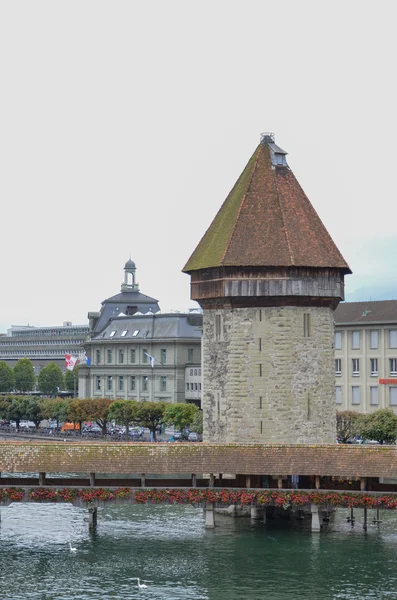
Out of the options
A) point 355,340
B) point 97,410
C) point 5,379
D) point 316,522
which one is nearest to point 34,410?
point 97,410

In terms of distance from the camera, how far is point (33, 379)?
154625 millimetres

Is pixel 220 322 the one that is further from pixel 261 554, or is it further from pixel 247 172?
pixel 261 554

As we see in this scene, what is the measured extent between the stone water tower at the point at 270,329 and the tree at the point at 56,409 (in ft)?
179

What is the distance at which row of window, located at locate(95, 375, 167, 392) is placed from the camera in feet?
382

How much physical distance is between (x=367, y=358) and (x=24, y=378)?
71125 mm

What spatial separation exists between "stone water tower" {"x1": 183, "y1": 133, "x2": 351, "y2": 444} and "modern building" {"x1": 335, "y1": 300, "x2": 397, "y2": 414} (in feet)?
113

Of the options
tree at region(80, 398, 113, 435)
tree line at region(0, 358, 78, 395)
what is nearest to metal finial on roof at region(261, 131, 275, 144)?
tree at region(80, 398, 113, 435)

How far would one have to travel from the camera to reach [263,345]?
181 ft

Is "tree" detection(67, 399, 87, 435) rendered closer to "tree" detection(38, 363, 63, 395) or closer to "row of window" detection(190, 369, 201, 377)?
"row of window" detection(190, 369, 201, 377)

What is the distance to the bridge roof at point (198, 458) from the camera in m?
48.4

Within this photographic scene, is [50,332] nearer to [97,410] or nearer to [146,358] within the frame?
[146,358]

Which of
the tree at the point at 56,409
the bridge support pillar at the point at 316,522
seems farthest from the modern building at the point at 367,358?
the bridge support pillar at the point at 316,522

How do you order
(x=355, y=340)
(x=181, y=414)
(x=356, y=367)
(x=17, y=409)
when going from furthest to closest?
(x=17, y=409), (x=181, y=414), (x=355, y=340), (x=356, y=367)

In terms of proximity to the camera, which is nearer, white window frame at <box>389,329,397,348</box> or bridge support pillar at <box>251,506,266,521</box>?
bridge support pillar at <box>251,506,266,521</box>
